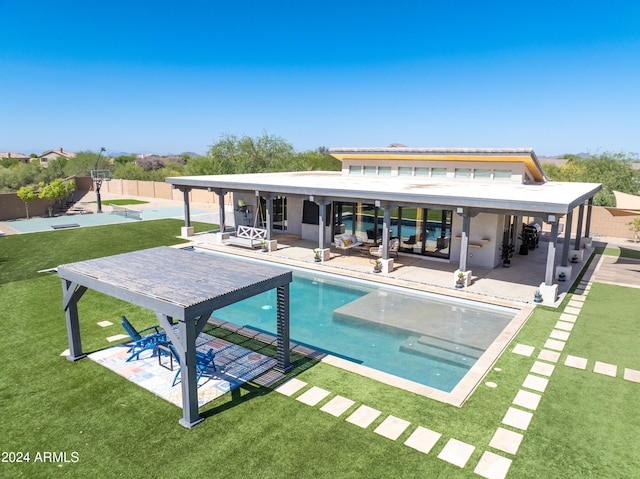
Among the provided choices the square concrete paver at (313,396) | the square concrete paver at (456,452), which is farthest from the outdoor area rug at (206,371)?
the square concrete paver at (456,452)

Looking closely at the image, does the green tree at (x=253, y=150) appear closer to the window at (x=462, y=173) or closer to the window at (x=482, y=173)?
the window at (x=462, y=173)

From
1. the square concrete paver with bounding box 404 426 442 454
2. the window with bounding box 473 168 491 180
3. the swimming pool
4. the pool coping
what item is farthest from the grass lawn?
the window with bounding box 473 168 491 180

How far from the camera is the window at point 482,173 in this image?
18656 mm

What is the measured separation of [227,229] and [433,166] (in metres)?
11.8

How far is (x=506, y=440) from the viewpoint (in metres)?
6.54

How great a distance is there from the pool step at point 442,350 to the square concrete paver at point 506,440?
102 inches

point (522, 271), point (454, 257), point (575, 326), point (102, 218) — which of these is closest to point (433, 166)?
point (454, 257)

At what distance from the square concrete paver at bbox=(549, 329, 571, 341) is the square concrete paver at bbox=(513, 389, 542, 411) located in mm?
3075

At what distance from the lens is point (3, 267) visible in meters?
16.5

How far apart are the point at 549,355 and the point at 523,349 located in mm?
530

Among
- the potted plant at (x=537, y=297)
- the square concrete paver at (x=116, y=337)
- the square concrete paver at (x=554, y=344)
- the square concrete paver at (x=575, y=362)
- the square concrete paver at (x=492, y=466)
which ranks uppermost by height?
the potted plant at (x=537, y=297)

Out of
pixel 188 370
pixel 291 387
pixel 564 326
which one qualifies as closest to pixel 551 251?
pixel 564 326

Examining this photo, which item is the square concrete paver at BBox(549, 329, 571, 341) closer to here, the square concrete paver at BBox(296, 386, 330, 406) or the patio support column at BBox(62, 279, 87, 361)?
the square concrete paver at BBox(296, 386, 330, 406)

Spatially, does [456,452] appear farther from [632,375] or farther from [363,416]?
[632,375]
